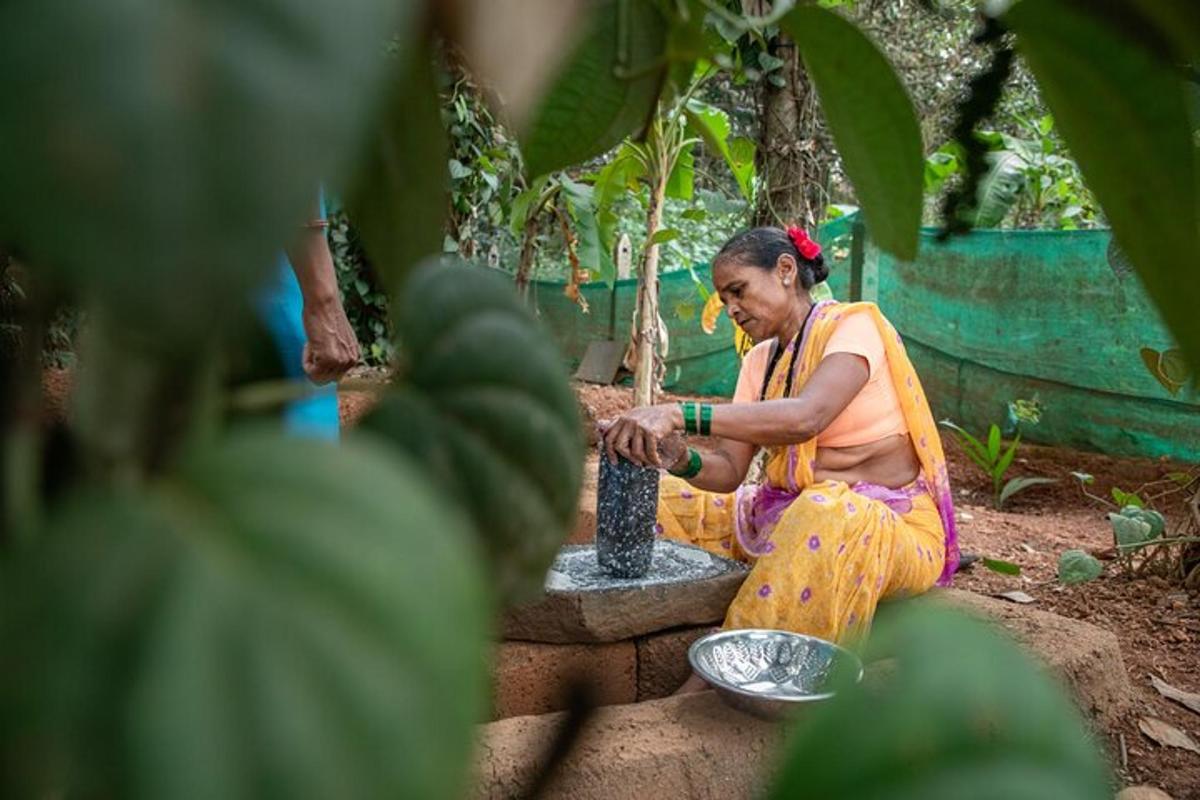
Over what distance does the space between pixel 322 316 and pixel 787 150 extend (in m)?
3.54

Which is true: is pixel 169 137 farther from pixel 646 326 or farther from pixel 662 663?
pixel 646 326

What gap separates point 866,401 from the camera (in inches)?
106

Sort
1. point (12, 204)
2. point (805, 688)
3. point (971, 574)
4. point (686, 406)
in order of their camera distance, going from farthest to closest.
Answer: point (971, 574) < point (686, 406) < point (805, 688) < point (12, 204)

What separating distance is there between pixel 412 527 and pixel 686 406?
2374 mm

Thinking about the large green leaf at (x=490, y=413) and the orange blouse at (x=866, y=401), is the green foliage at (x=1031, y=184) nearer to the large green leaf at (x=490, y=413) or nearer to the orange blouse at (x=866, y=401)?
the orange blouse at (x=866, y=401)

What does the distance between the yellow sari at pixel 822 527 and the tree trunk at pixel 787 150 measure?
1.31m

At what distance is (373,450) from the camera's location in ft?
0.53

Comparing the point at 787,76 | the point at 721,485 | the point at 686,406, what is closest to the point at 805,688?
the point at 686,406

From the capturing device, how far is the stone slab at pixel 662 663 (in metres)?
2.49

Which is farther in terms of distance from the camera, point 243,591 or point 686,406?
point 686,406

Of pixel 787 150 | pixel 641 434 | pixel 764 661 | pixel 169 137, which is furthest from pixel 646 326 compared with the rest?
pixel 169 137

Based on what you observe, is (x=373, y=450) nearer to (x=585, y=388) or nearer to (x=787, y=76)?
(x=787, y=76)

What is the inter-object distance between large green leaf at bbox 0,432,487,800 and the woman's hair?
269cm

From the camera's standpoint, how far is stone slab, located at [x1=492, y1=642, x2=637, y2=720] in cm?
238
